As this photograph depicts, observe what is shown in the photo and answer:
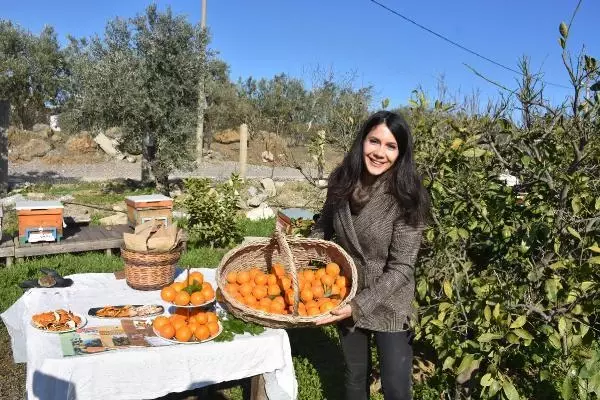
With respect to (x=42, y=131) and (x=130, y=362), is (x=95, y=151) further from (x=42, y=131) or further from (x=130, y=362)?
(x=130, y=362)

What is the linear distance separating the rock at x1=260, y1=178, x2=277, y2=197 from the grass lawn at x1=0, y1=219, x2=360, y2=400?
6.14 metres

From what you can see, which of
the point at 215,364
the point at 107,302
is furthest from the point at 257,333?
the point at 107,302

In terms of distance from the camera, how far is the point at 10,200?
33.9 feet

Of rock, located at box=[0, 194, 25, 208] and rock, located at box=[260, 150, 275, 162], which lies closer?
rock, located at box=[0, 194, 25, 208]

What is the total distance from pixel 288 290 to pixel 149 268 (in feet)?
3.07

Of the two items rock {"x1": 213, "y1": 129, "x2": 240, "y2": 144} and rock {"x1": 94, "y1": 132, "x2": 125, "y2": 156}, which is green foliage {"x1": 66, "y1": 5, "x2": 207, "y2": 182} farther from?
rock {"x1": 213, "y1": 129, "x2": 240, "y2": 144}

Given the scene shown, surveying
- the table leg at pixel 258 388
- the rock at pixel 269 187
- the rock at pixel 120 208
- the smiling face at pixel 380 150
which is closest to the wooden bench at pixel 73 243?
the rock at pixel 120 208

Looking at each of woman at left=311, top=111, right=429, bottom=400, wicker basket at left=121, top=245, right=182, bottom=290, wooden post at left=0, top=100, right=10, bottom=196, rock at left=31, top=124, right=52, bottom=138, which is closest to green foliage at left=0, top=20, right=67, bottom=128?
rock at left=31, top=124, right=52, bottom=138

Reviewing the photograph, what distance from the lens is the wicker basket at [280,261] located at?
2164 millimetres

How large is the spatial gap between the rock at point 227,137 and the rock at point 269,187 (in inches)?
493

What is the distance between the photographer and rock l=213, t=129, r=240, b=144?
83.1ft

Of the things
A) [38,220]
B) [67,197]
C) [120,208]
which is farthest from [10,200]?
[38,220]

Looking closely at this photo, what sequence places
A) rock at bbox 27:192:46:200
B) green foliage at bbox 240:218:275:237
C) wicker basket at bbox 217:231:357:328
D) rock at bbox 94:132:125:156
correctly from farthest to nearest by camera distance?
A: rock at bbox 94:132:125:156 → rock at bbox 27:192:46:200 → green foliage at bbox 240:218:275:237 → wicker basket at bbox 217:231:357:328

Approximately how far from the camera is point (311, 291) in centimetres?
235
